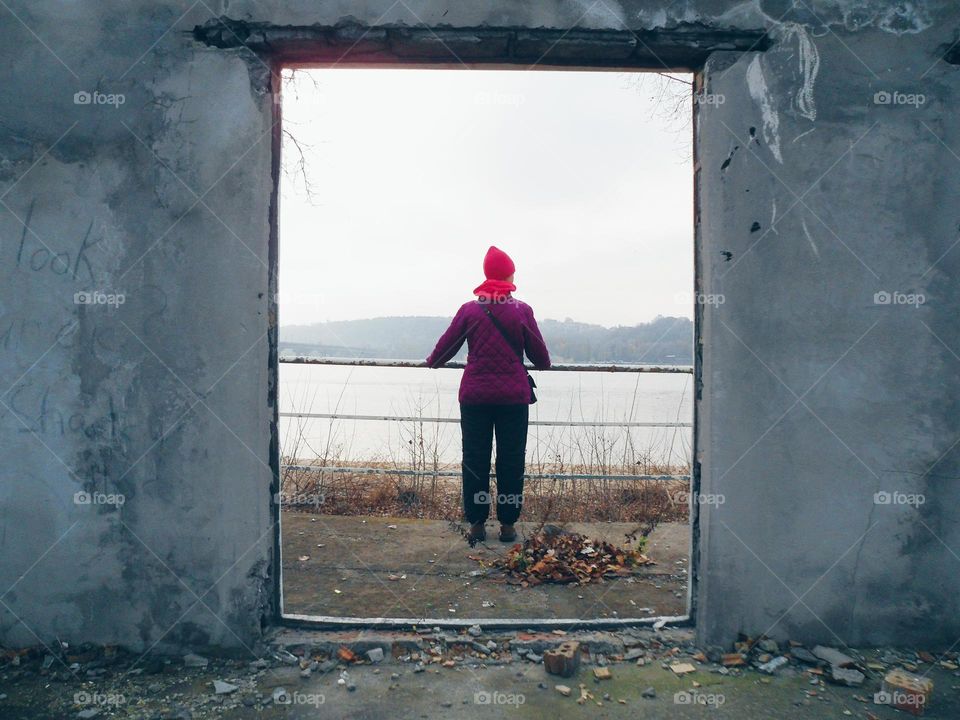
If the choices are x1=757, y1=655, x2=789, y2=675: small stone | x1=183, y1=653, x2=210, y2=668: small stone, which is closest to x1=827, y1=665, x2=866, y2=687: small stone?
x1=757, y1=655, x2=789, y2=675: small stone

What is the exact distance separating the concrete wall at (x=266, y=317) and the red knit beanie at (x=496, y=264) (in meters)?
1.57

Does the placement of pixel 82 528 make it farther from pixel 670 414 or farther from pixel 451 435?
pixel 670 414

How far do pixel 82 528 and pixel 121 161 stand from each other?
1.76 m

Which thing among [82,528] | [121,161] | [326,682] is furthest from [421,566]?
[121,161]

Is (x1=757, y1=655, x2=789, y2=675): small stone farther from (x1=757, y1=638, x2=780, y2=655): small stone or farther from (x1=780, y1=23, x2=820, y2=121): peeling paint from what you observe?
(x1=780, y1=23, x2=820, y2=121): peeling paint

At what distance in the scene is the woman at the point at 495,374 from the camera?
4.19m

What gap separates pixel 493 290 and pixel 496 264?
0.62 feet

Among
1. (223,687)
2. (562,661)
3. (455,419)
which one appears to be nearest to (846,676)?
(562,661)

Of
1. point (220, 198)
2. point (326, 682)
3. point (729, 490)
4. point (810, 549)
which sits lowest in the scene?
point (326, 682)

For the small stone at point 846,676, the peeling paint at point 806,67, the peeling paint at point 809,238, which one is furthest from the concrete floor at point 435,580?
the peeling paint at point 806,67

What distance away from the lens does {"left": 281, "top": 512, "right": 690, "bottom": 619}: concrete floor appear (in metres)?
3.50

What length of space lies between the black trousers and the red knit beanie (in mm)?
913

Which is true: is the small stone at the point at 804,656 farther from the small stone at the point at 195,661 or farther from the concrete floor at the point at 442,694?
the small stone at the point at 195,661

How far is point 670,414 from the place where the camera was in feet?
19.8
